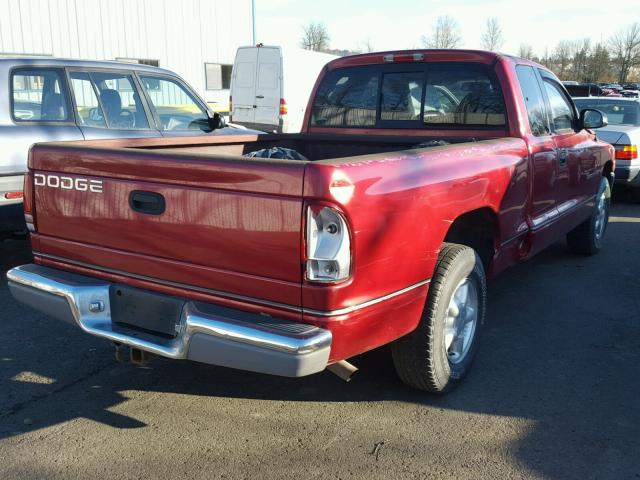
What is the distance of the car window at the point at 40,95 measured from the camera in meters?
5.57

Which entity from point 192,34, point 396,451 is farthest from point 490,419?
point 192,34

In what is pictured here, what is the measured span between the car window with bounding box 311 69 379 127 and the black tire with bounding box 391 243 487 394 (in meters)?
1.93

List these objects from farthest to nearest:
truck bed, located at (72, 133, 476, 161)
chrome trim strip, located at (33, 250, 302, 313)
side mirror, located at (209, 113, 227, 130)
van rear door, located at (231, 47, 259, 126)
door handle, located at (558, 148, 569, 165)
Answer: van rear door, located at (231, 47, 259, 126)
side mirror, located at (209, 113, 227, 130)
door handle, located at (558, 148, 569, 165)
truck bed, located at (72, 133, 476, 161)
chrome trim strip, located at (33, 250, 302, 313)

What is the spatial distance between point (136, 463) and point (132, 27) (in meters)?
18.4

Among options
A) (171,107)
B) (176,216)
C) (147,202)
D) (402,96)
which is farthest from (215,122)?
(176,216)

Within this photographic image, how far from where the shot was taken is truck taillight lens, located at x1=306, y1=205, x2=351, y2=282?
2492 millimetres

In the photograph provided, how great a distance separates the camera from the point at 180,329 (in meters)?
2.76

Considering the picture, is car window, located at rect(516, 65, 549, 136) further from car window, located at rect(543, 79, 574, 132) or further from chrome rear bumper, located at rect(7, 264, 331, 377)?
chrome rear bumper, located at rect(7, 264, 331, 377)

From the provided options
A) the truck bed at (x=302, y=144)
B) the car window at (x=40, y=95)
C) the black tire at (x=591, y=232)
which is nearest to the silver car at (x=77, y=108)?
the car window at (x=40, y=95)

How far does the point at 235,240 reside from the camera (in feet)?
8.70

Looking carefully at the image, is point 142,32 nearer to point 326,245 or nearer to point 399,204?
point 399,204

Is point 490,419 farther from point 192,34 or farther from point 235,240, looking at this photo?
point 192,34

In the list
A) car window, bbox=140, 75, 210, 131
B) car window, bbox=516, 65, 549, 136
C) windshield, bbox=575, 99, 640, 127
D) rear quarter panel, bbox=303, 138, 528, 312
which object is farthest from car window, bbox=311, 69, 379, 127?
windshield, bbox=575, 99, 640, 127

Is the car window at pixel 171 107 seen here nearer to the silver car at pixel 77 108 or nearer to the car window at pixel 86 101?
the silver car at pixel 77 108
